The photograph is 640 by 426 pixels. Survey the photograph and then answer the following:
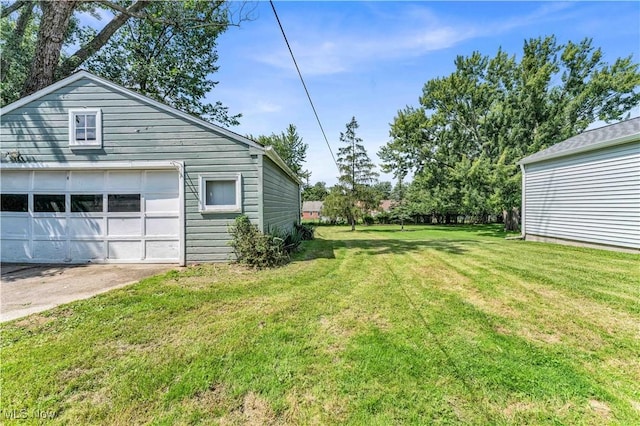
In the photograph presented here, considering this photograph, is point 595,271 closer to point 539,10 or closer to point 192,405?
point 192,405

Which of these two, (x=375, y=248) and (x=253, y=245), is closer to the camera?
(x=253, y=245)

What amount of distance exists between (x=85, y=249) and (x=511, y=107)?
23.8m

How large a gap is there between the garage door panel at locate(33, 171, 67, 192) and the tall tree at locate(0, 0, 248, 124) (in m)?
4.27

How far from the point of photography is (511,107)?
61.5 feet

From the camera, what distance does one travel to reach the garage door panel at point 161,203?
22.9 feet

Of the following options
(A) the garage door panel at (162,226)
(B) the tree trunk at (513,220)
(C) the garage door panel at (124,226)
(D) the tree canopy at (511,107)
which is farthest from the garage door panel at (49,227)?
(B) the tree trunk at (513,220)

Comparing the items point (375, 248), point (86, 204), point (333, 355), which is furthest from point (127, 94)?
A: point (375, 248)

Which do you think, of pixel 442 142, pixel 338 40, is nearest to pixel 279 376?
pixel 338 40

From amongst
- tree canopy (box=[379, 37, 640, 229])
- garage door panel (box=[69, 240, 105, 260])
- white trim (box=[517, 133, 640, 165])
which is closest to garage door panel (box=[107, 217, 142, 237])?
garage door panel (box=[69, 240, 105, 260])

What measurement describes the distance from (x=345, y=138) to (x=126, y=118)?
83.7ft

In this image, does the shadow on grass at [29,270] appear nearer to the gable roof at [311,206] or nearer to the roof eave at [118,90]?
the roof eave at [118,90]

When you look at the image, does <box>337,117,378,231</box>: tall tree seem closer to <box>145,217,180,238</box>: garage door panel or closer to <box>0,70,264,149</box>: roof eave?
<box>0,70,264,149</box>: roof eave

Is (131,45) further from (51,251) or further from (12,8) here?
(51,251)

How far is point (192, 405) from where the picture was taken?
84.7 inches
